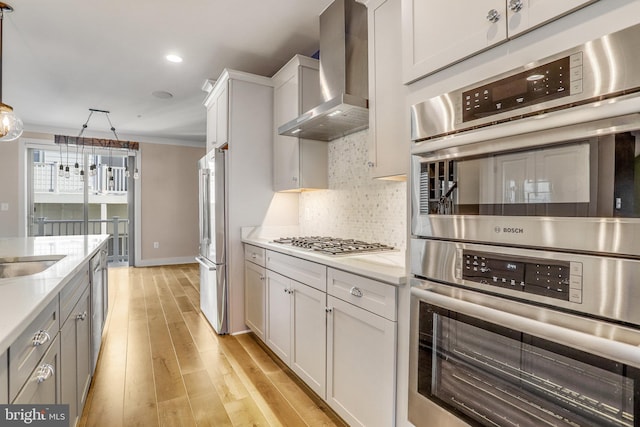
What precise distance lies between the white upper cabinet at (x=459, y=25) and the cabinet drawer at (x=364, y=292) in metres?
0.88

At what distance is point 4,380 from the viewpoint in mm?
835

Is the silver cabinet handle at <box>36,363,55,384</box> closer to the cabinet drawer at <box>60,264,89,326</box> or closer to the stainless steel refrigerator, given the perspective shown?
the cabinet drawer at <box>60,264,89,326</box>

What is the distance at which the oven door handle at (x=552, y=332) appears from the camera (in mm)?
787

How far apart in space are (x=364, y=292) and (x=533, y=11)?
1198 millimetres

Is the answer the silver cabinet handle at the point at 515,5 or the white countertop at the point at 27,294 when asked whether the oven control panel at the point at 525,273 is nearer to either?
the silver cabinet handle at the point at 515,5

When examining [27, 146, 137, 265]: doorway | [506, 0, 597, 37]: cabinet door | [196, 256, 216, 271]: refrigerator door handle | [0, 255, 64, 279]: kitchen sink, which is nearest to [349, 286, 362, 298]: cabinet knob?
[506, 0, 597, 37]: cabinet door

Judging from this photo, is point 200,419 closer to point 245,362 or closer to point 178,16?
point 245,362

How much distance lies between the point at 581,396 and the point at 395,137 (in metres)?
1.22

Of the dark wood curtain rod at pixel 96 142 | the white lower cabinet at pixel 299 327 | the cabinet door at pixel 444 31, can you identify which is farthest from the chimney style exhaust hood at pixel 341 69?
the dark wood curtain rod at pixel 96 142

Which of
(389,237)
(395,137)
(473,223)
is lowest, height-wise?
(389,237)

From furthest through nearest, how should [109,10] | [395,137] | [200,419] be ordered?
[109,10] < [200,419] < [395,137]

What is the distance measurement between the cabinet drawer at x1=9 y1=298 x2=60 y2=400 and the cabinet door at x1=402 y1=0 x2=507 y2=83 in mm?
1555

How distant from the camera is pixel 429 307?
1262 mm

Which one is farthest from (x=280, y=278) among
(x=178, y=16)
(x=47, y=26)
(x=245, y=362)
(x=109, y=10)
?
(x=47, y=26)
